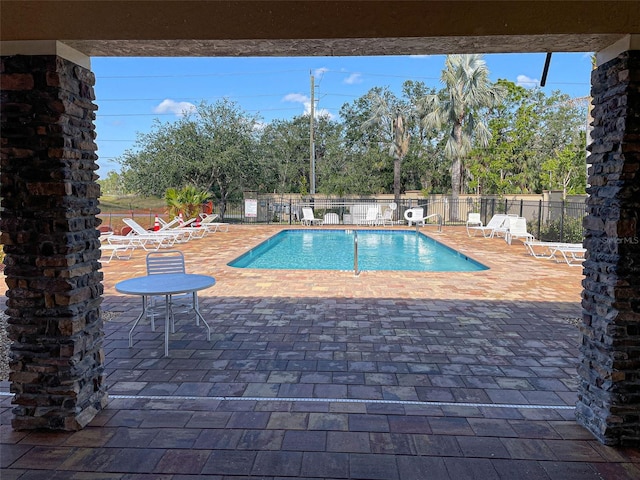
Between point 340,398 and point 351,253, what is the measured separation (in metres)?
8.96

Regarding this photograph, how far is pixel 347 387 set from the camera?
125 inches

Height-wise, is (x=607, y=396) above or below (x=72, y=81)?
below

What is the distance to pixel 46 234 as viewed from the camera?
2475 mm

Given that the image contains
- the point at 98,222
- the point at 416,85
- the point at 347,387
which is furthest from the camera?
the point at 416,85

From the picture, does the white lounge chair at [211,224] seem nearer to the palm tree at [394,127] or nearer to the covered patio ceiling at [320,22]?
the palm tree at [394,127]

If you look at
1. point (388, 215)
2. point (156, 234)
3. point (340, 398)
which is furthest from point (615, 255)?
point (388, 215)

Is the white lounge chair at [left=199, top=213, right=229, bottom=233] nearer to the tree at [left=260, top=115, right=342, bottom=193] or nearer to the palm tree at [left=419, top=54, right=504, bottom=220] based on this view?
the tree at [left=260, top=115, right=342, bottom=193]

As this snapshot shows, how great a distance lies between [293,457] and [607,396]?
68.8 inches

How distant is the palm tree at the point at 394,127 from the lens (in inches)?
853

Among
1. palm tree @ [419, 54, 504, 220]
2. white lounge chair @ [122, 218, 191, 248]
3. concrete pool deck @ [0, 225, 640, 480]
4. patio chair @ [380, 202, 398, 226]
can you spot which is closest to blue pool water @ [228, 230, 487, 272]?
patio chair @ [380, 202, 398, 226]

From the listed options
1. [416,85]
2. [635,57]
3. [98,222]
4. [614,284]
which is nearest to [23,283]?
[98,222]

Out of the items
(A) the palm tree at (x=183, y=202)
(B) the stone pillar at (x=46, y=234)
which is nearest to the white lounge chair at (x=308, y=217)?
(A) the palm tree at (x=183, y=202)

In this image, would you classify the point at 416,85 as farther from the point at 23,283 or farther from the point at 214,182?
the point at 23,283

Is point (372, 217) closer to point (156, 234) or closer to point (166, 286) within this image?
point (156, 234)
